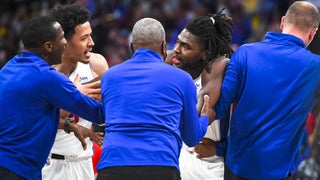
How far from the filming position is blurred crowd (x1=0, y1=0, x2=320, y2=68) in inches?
528

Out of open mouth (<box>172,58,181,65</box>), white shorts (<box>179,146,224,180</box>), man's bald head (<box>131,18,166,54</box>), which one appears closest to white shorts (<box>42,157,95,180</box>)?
white shorts (<box>179,146,224,180</box>)

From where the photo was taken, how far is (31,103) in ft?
16.9

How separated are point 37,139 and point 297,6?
2105 millimetres

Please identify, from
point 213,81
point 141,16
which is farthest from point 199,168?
point 141,16

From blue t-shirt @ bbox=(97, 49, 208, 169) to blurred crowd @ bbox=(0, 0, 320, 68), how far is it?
7.91 metres

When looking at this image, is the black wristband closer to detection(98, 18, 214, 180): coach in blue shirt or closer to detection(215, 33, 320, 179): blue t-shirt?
detection(98, 18, 214, 180): coach in blue shirt

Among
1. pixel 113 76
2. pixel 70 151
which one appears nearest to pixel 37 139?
pixel 113 76

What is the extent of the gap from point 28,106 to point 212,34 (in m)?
1.53

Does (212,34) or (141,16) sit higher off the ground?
(212,34)

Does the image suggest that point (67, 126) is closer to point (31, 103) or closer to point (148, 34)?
point (31, 103)

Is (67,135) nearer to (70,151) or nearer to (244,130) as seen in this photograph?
(70,151)

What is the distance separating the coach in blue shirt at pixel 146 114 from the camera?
15.5 feet

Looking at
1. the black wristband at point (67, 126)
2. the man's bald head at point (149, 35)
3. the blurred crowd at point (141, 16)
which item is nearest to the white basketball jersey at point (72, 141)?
the black wristband at point (67, 126)

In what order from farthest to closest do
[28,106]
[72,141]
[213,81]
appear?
[72,141]
[213,81]
[28,106]
